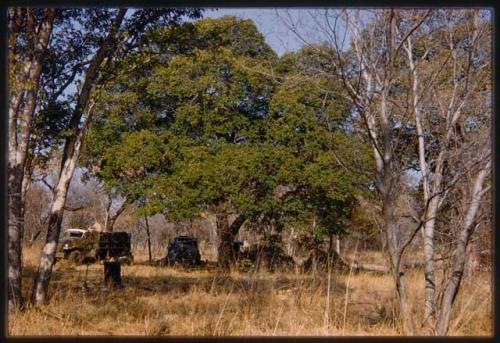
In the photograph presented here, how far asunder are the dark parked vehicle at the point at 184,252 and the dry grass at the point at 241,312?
20.7 feet

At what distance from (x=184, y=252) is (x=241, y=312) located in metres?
10.1

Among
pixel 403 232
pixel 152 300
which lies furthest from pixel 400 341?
pixel 152 300

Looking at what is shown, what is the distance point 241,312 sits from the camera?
245 inches

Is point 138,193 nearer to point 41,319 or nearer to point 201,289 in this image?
point 201,289

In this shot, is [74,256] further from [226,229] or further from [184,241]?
[226,229]

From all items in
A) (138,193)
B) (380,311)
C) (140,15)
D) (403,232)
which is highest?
(140,15)

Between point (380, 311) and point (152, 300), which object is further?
point (152, 300)

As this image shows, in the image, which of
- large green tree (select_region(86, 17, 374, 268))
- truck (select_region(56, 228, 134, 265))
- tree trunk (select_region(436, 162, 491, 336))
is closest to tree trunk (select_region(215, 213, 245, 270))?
large green tree (select_region(86, 17, 374, 268))

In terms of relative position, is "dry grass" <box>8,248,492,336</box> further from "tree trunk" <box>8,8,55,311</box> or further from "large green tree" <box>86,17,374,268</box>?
"large green tree" <box>86,17,374,268</box>

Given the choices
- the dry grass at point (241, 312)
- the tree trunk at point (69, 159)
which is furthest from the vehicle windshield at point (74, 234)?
the tree trunk at point (69, 159)

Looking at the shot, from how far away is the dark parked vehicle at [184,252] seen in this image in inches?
599

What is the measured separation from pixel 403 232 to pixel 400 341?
1.56 m
